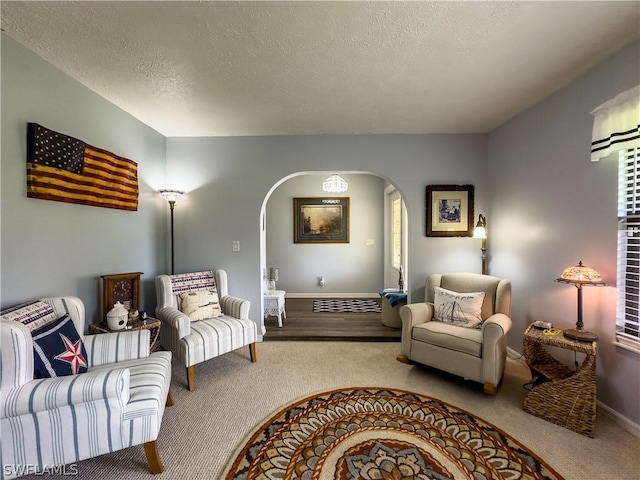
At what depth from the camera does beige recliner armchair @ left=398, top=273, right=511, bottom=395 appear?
2.21 m

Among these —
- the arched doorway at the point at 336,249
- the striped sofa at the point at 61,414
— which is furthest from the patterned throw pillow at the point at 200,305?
the arched doorway at the point at 336,249

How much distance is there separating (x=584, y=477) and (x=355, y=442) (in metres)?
1.22

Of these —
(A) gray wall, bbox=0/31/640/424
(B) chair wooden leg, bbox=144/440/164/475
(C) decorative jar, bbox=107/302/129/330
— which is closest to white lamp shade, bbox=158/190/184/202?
(A) gray wall, bbox=0/31/640/424

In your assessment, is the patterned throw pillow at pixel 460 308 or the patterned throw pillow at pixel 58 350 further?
the patterned throw pillow at pixel 460 308

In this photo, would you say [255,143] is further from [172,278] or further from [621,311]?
[621,311]

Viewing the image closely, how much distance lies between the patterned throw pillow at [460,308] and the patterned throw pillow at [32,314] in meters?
3.07

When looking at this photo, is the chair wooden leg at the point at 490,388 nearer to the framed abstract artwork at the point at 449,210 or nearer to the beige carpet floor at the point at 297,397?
the beige carpet floor at the point at 297,397

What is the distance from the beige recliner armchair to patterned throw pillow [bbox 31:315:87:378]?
250cm

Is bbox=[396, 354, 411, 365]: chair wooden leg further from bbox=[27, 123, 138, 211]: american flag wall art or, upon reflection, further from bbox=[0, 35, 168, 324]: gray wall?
bbox=[27, 123, 138, 211]: american flag wall art

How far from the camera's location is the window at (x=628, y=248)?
5.97 feet

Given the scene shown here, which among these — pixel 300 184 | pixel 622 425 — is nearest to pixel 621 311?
pixel 622 425

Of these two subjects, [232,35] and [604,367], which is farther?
[604,367]

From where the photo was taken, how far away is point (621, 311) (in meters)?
1.89

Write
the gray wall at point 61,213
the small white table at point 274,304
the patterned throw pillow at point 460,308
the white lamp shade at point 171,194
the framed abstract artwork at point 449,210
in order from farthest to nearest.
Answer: the small white table at point 274,304 < the framed abstract artwork at point 449,210 < the white lamp shade at point 171,194 < the patterned throw pillow at point 460,308 < the gray wall at point 61,213
